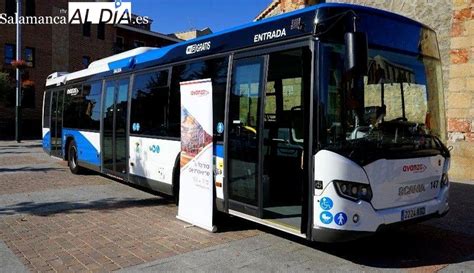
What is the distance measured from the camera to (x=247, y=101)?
597 centimetres

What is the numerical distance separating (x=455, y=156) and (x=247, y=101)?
7701 millimetres

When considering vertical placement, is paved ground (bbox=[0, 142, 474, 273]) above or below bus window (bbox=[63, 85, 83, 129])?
below

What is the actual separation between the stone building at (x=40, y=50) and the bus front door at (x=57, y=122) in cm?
1621

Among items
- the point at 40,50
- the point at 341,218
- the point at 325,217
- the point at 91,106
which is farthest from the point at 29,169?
the point at 40,50

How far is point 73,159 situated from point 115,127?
134 inches

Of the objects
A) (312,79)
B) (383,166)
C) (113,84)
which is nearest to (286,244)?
(383,166)

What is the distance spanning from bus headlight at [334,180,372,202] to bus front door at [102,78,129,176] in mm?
5598

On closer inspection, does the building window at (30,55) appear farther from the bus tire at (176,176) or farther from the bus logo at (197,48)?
the bus logo at (197,48)

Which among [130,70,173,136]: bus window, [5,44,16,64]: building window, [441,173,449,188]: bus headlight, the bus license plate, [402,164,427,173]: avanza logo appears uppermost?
[5,44,16,64]: building window

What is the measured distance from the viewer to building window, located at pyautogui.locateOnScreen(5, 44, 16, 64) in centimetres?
3247

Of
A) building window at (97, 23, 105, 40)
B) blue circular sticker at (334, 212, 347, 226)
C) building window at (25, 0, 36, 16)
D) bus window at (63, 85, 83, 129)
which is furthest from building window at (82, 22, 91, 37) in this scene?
blue circular sticker at (334, 212, 347, 226)

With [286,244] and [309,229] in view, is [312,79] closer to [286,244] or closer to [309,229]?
[309,229]

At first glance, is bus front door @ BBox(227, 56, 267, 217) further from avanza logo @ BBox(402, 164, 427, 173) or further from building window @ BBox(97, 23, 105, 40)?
building window @ BBox(97, 23, 105, 40)

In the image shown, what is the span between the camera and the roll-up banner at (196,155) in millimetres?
6336
